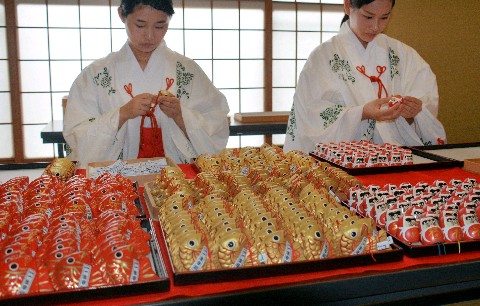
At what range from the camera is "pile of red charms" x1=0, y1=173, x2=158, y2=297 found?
105 cm

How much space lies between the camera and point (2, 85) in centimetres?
588

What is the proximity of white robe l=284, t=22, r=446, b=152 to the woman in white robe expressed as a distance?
49 centimetres

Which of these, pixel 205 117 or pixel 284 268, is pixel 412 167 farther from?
pixel 205 117

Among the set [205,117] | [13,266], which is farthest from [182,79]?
[13,266]

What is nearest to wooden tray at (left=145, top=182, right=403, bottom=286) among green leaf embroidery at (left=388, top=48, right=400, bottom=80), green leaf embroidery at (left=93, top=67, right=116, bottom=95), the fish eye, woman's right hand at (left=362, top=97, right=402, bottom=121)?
the fish eye

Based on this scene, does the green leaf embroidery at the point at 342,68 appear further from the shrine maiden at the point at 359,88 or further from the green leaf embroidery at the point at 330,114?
the green leaf embroidery at the point at 330,114

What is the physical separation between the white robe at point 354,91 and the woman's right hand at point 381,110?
17 centimetres

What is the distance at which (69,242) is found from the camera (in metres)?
1.14

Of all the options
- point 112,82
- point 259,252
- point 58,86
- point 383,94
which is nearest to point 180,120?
point 112,82

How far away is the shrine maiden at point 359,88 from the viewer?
2850mm

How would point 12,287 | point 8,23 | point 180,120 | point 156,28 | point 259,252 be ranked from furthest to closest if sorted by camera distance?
point 8,23, point 180,120, point 156,28, point 259,252, point 12,287

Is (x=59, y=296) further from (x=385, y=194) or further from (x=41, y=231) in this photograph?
(x=385, y=194)

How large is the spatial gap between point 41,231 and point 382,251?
83 centimetres

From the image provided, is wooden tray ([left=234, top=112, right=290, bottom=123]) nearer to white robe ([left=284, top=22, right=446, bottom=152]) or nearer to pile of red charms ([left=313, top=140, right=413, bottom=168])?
white robe ([left=284, top=22, right=446, bottom=152])
